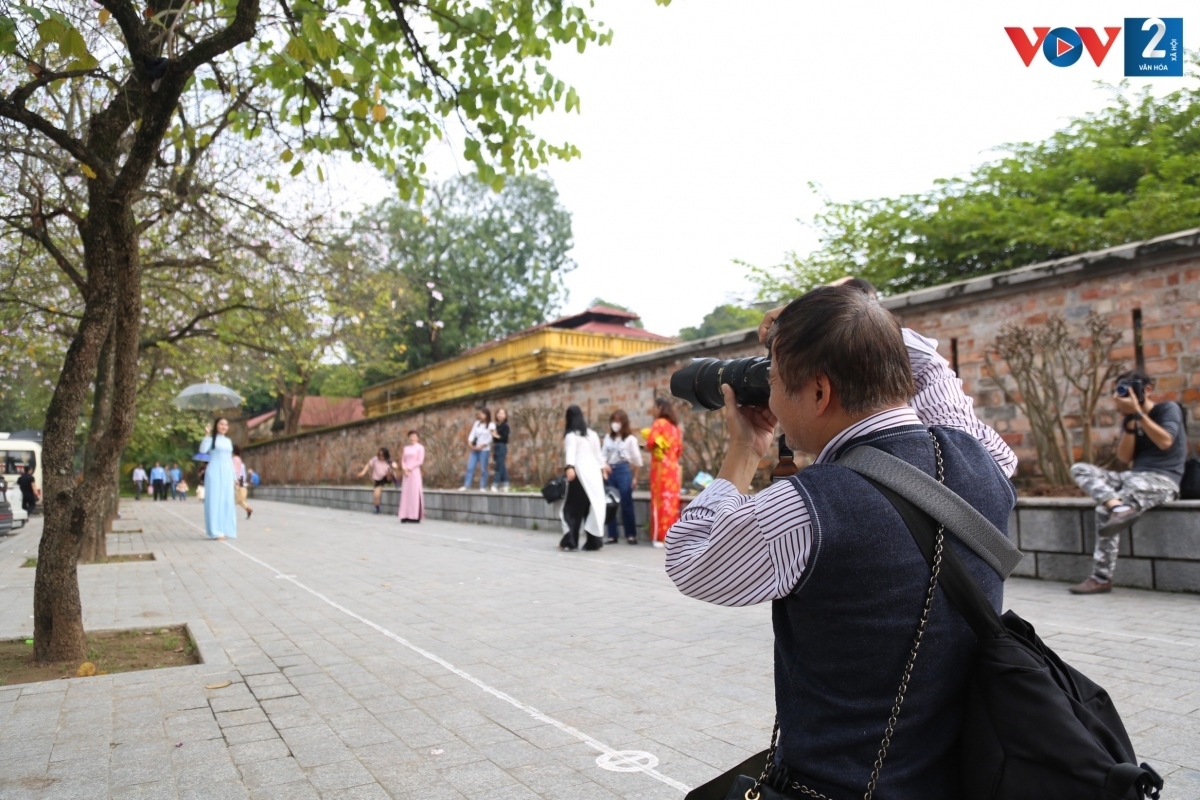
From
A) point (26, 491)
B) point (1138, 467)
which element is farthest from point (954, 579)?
point (26, 491)

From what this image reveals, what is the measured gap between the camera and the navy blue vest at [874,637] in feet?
4.99

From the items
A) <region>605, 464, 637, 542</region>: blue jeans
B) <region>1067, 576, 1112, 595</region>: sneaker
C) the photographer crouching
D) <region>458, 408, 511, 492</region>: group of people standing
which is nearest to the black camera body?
<region>1067, 576, 1112, 595</region>: sneaker

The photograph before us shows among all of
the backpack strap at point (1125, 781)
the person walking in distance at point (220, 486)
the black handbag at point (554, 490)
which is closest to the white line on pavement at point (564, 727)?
the backpack strap at point (1125, 781)

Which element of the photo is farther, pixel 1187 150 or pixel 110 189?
pixel 1187 150

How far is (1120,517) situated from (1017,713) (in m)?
6.72

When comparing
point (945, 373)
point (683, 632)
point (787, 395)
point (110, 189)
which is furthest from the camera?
point (683, 632)

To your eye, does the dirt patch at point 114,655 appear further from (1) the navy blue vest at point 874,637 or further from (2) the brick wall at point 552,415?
(2) the brick wall at point 552,415

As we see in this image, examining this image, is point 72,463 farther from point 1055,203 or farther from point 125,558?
point 1055,203

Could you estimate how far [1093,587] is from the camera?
7441mm

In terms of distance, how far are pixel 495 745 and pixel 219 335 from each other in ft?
43.6

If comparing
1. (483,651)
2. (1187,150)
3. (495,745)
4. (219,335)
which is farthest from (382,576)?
(1187,150)

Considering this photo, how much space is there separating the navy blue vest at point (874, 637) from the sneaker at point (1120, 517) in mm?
6522

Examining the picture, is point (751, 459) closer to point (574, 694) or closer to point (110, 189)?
point (574, 694)

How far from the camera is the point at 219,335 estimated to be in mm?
15539
